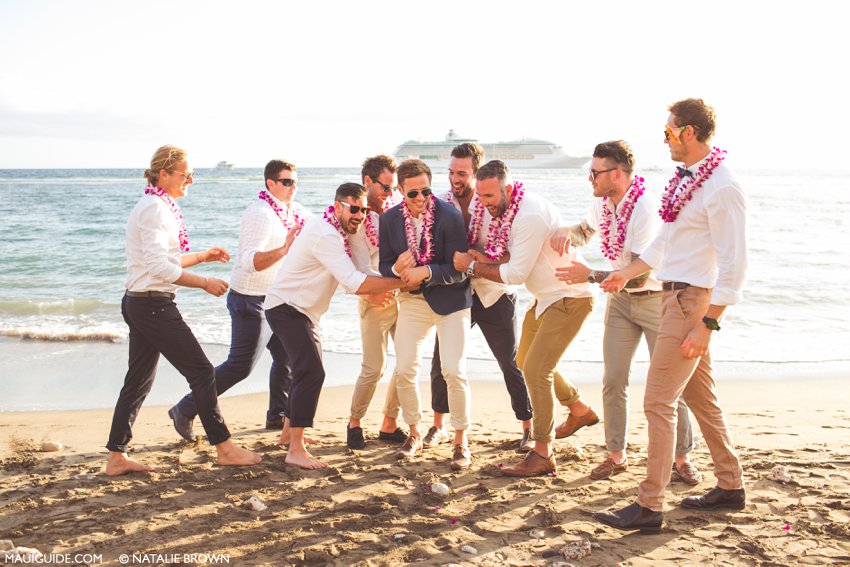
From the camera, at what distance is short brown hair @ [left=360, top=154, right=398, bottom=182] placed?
542cm

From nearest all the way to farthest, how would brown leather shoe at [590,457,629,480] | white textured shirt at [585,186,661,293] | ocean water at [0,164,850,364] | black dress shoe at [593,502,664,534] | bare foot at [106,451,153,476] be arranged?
black dress shoe at [593,502,664,534] < white textured shirt at [585,186,661,293] < brown leather shoe at [590,457,629,480] < bare foot at [106,451,153,476] < ocean water at [0,164,850,364]

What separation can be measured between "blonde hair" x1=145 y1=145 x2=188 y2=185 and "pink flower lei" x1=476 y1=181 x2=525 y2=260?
2.14 meters

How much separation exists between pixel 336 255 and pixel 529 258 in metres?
1.28

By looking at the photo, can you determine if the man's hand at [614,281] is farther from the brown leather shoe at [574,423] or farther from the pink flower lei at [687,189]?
the brown leather shoe at [574,423]

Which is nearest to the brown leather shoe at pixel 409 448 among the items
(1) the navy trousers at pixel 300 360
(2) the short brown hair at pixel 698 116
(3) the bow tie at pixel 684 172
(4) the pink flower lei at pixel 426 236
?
(1) the navy trousers at pixel 300 360

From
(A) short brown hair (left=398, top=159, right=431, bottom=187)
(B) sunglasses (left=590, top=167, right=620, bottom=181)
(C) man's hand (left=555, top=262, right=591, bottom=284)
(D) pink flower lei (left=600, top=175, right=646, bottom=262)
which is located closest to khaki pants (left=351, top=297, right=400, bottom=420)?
(A) short brown hair (left=398, top=159, right=431, bottom=187)

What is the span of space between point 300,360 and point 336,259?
731 mm

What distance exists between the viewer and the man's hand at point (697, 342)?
12.0 feet

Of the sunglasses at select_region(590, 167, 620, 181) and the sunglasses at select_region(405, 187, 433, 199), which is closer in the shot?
the sunglasses at select_region(590, 167, 620, 181)

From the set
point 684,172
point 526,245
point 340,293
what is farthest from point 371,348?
point 340,293

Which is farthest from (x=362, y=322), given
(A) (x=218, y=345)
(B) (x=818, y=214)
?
(B) (x=818, y=214)

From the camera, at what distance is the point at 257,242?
555cm

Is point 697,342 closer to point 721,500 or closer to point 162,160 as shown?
point 721,500

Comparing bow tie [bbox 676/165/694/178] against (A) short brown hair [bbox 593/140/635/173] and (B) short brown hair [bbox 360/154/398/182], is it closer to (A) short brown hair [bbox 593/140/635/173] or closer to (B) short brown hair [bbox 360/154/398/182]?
(A) short brown hair [bbox 593/140/635/173]
